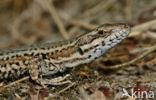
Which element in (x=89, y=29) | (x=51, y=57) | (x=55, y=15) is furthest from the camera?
(x=55, y=15)

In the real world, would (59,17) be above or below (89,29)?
above

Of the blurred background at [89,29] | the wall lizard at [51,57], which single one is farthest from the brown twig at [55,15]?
the wall lizard at [51,57]

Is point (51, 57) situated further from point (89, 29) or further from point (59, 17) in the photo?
point (59, 17)

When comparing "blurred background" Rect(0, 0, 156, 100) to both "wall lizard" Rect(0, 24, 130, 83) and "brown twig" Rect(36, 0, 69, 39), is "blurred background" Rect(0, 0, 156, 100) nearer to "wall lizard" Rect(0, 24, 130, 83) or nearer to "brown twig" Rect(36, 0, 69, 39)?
"brown twig" Rect(36, 0, 69, 39)

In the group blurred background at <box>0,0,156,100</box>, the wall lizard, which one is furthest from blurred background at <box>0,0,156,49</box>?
the wall lizard

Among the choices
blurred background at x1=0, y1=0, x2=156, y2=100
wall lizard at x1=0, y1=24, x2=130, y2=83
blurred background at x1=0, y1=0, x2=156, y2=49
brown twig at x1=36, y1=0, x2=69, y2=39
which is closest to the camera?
blurred background at x1=0, y1=0, x2=156, y2=100

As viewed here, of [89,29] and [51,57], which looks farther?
[89,29]

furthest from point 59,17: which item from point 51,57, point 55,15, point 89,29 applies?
point 51,57
